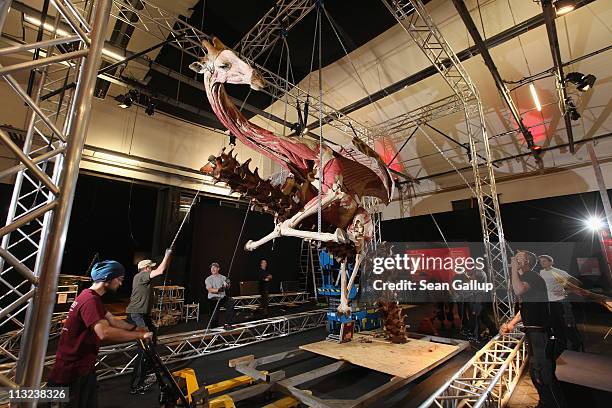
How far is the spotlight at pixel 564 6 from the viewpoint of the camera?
376 centimetres

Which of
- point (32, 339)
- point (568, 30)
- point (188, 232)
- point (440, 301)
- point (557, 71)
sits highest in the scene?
point (568, 30)

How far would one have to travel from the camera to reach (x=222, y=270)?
894 cm

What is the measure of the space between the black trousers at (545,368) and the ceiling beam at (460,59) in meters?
4.45

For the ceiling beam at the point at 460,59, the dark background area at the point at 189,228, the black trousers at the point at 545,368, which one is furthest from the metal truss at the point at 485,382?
the dark background area at the point at 189,228

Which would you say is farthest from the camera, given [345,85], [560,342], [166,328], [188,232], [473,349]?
[188,232]

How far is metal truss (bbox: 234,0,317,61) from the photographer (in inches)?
187

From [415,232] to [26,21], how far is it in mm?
11256

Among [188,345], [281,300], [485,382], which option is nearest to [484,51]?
[485,382]

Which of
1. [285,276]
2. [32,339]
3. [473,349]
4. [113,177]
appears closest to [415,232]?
[285,276]

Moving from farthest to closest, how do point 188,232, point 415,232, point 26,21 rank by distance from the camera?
point 415,232
point 188,232
point 26,21

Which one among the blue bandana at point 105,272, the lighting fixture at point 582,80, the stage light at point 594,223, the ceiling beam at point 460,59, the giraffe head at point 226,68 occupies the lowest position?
the blue bandana at point 105,272

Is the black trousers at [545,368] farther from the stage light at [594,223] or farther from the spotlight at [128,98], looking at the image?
the spotlight at [128,98]

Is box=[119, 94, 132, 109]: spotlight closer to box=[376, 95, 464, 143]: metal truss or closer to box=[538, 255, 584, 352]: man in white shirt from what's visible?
box=[376, 95, 464, 143]: metal truss

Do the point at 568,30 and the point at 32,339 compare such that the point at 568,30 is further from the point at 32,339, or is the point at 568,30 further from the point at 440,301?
the point at 32,339
